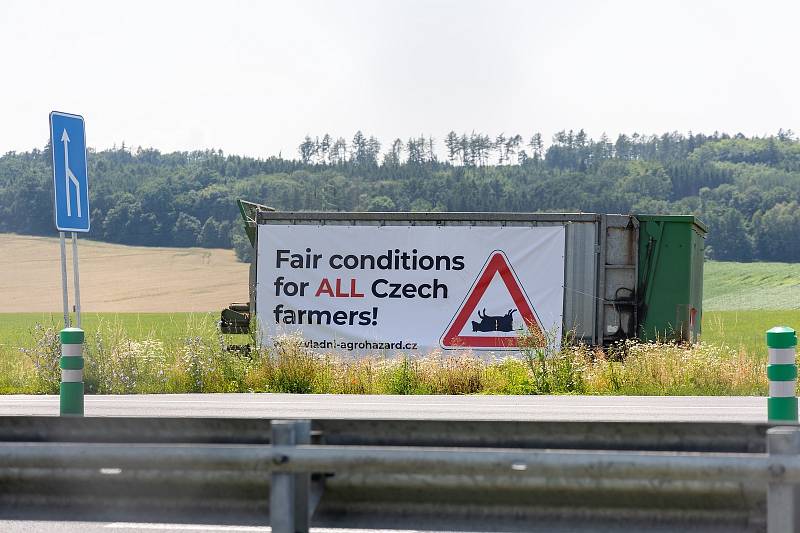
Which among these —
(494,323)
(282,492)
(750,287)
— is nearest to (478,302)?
(494,323)

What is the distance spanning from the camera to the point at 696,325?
24.4 m

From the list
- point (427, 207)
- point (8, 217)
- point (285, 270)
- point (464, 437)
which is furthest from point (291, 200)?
point (464, 437)

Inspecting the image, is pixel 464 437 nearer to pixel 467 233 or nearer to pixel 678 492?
pixel 678 492

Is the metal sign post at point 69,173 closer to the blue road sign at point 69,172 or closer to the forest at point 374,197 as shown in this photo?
the blue road sign at point 69,172

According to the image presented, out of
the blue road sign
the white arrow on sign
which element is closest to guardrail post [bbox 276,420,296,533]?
the blue road sign

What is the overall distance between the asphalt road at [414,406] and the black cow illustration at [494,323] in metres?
6.46

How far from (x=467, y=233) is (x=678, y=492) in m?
18.9

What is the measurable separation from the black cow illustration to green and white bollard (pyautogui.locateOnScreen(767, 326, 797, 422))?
13.9m

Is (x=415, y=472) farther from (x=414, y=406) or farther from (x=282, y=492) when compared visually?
(x=414, y=406)

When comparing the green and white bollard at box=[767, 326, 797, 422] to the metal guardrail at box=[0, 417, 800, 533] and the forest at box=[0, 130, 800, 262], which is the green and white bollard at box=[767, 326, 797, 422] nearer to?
the metal guardrail at box=[0, 417, 800, 533]

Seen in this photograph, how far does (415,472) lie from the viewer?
182 inches

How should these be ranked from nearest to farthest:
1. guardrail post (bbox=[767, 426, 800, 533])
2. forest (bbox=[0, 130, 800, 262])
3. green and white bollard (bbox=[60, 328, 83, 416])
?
guardrail post (bbox=[767, 426, 800, 533]), green and white bollard (bbox=[60, 328, 83, 416]), forest (bbox=[0, 130, 800, 262])

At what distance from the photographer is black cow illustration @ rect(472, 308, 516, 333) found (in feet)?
75.0

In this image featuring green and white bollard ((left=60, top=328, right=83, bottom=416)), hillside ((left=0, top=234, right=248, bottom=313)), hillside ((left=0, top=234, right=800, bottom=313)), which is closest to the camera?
green and white bollard ((left=60, top=328, right=83, bottom=416))
